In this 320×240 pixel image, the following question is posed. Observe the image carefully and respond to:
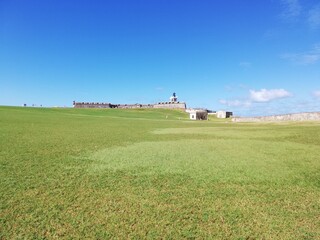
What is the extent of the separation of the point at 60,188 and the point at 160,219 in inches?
92.8

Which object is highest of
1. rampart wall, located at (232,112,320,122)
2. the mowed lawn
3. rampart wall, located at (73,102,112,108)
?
rampart wall, located at (73,102,112,108)

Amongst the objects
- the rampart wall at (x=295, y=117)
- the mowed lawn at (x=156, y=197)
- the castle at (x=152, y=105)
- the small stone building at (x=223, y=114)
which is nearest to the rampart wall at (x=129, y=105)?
the castle at (x=152, y=105)

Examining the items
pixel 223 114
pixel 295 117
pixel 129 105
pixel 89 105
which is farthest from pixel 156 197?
pixel 129 105

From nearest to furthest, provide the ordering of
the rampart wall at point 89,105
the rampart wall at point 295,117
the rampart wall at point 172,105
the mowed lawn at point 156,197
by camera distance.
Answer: the mowed lawn at point 156,197, the rampart wall at point 295,117, the rampart wall at point 89,105, the rampart wall at point 172,105

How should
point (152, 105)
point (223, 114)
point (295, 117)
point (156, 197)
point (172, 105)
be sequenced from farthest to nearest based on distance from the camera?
1. point (152, 105)
2. point (172, 105)
3. point (223, 114)
4. point (295, 117)
5. point (156, 197)

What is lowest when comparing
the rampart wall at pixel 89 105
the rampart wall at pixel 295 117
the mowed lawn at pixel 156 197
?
the mowed lawn at pixel 156 197

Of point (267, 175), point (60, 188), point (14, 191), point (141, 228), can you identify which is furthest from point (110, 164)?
point (267, 175)

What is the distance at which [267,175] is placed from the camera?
6328mm

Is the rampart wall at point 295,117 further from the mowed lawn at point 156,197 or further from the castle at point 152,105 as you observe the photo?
the castle at point 152,105

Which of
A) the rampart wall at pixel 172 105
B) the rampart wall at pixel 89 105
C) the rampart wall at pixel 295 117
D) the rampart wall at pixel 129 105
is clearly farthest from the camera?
the rampart wall at pixel 172 105

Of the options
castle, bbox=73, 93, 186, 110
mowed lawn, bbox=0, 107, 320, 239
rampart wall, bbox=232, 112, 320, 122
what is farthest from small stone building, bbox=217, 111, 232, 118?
mowed lawn, bbox=0, 107, 320, 239

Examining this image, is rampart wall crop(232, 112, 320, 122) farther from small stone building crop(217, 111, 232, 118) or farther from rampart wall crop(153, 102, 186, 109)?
rampart wall crop(153, 102, 186, 109)

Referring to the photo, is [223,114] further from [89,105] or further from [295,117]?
[89,105]

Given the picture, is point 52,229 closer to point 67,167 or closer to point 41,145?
point 67,167
